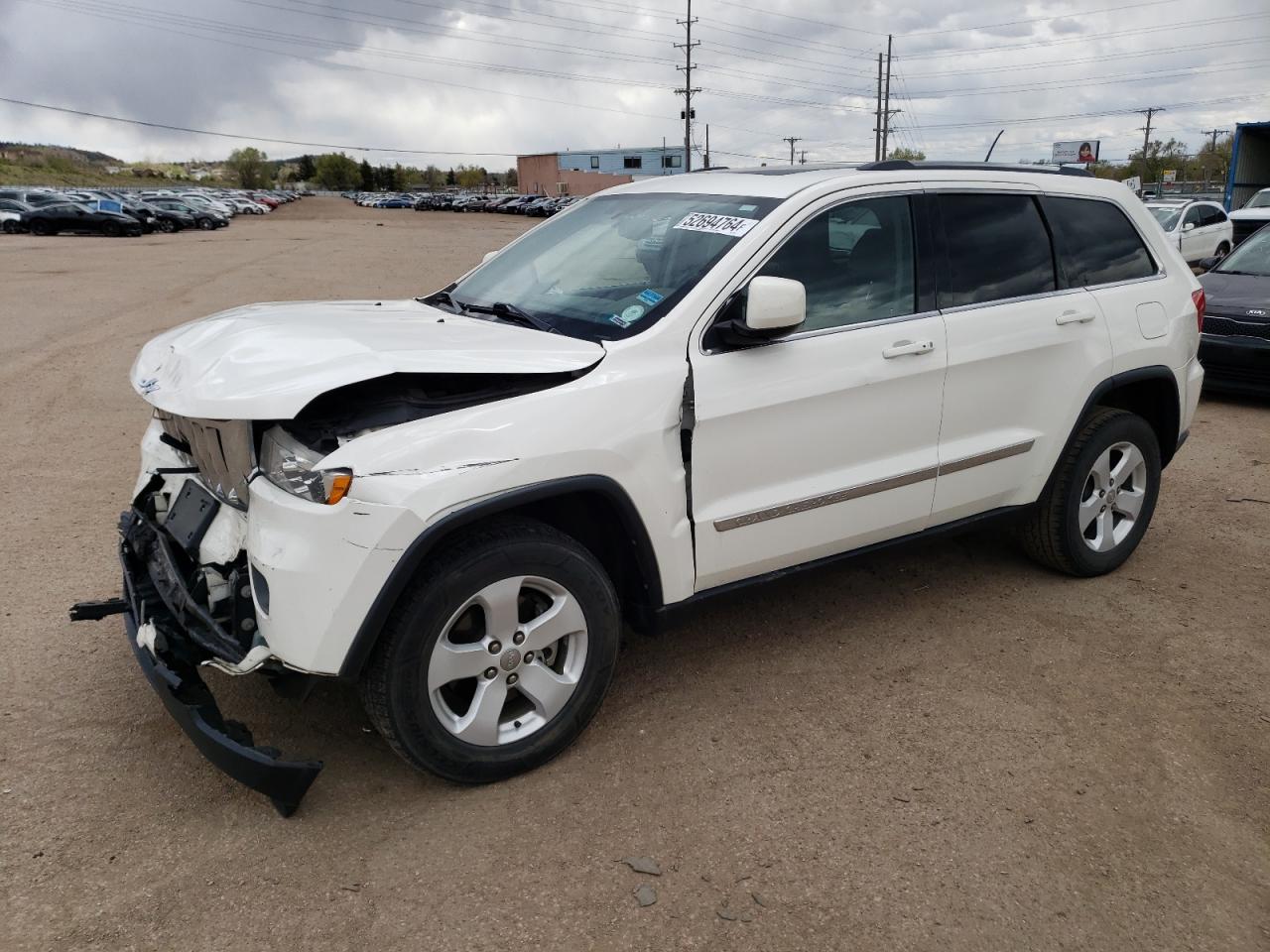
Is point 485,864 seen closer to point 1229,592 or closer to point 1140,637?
point 1140,637

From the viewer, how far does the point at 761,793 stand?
3045 millimetres

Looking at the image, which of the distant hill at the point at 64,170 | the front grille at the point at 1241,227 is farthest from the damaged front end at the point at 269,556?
the distant hill at the point at 64,170

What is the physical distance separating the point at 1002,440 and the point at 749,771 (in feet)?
6.03

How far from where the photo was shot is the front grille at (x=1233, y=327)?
8.40m

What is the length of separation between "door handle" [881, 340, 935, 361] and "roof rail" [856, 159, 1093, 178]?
71 cm

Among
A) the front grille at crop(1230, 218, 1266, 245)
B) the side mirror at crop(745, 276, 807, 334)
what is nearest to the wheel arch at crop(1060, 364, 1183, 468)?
the side mirror at crop(745, 276, 807, 334)

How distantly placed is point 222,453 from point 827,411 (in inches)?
79.3

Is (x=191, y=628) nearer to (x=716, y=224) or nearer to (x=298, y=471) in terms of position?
(x=298, y=471)

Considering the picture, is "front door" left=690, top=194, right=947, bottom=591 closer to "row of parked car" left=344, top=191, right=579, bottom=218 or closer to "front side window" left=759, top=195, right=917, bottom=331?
"front side window" left=759, top=195, right=917, bottom=331

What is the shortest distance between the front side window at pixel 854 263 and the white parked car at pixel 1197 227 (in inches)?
631

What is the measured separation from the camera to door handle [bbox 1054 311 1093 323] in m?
4.16

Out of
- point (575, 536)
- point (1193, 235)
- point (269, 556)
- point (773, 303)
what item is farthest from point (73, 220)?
point (773, 303)

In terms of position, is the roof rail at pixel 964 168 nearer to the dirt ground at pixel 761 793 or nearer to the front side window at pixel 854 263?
the front side window at pixel 854 263

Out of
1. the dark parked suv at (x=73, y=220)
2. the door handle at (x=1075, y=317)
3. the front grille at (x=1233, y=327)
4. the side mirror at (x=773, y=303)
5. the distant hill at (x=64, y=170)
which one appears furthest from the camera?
the distant hill at (x=64, y=170)
